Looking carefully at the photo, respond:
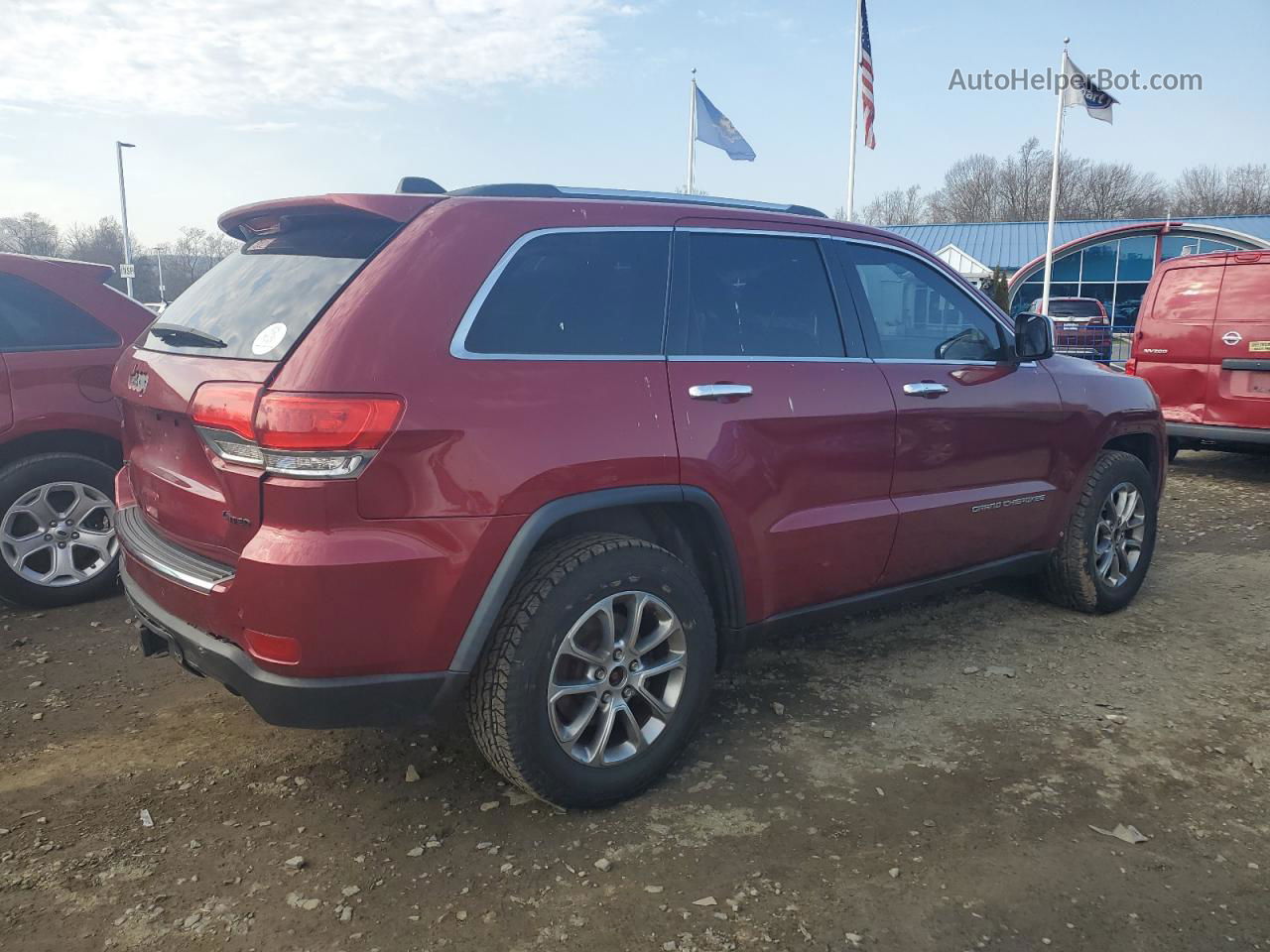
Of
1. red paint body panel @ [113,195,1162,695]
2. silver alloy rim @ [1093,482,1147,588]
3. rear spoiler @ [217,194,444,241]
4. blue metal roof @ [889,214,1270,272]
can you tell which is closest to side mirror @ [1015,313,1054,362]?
red paint body panel @ [113,195,1162,695]

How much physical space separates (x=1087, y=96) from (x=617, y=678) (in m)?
25.0

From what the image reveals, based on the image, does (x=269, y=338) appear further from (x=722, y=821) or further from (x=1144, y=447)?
(x=1144, y=447)

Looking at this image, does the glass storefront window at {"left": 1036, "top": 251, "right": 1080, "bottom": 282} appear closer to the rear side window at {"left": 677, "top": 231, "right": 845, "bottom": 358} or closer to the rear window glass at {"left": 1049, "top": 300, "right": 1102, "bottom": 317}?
the rear window glass at {"left": 1049, "top": 300, "right": 1102, "bottom": 317}

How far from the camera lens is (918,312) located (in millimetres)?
3926

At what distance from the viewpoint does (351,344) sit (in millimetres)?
Answer: 2451

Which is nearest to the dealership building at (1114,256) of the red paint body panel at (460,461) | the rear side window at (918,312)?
the rear side window at (918,312)

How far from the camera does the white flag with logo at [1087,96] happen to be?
75.9 ft

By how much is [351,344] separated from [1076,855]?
2.43 m

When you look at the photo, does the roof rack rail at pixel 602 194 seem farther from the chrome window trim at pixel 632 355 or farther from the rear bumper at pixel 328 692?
the rear bumper at pixel 328 692

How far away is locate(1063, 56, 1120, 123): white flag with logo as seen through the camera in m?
23.1

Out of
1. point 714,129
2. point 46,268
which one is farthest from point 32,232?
point 46,268

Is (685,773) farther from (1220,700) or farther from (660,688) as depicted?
(1220,700)

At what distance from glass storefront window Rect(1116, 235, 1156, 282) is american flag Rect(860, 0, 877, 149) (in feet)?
69.3

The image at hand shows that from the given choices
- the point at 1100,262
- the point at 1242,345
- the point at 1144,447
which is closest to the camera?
the point at 1144,447
